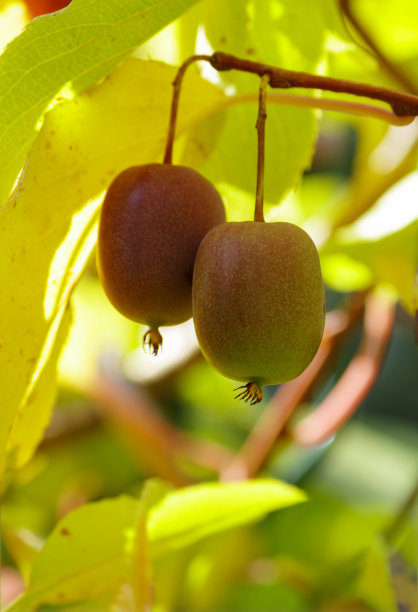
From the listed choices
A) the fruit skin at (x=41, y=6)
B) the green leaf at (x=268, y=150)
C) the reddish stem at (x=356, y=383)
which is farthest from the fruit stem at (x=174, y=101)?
the reddish stem at (x=356, y=383)

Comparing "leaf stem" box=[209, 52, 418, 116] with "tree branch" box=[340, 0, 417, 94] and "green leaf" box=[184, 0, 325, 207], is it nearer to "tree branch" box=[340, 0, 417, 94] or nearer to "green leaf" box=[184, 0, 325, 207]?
"green leaf" box=[184, 0, 325, 207]

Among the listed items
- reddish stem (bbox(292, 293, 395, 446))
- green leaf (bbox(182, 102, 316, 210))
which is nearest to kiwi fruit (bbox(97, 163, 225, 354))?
green leaf (bbox(182, 102, 316, 210))

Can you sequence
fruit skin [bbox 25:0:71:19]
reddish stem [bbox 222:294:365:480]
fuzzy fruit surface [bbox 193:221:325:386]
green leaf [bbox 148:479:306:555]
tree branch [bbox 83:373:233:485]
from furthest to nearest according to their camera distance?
1. tree branch [bbox 83:373:233:485]
2. reddish stem [bbox 222:294:365:480]
3. fruit skin [bbox 25:0:71:19]
4. green leaf [bbox 148:479:306:555]
5. fuzzy fruit surface [bbox 193:221:325:386]

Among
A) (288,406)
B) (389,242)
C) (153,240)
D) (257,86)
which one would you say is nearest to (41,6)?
(257,86)

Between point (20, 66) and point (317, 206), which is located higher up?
point (20, 66)

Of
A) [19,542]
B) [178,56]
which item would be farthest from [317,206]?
[19,542]

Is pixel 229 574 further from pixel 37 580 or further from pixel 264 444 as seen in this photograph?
pixel 37 580

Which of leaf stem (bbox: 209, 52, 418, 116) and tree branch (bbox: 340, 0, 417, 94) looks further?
tree branch (bbox: 340, 0, 417, 94)
